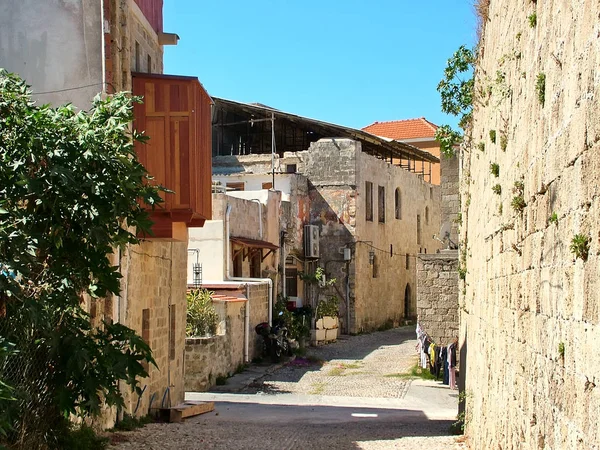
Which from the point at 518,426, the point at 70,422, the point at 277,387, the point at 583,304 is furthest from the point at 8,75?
the point at 277,387

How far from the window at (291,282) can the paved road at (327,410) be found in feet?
11.9

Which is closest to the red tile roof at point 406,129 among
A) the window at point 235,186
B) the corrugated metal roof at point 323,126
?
the corrugated metal roof at point 323,126

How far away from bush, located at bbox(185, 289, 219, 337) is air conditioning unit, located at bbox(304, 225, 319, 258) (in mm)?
10722

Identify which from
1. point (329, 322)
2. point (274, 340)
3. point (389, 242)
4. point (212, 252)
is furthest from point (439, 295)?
point (389, 242)

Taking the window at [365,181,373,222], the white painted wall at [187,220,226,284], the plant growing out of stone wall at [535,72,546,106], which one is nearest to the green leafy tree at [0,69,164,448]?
the plant growing out of stone wall at [535,72,546,106]

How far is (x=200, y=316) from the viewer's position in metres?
18.0

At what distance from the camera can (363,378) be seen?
1991 centimetres

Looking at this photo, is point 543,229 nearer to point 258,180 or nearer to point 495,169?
point 495,169

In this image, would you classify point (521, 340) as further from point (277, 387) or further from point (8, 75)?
point (277, 387)

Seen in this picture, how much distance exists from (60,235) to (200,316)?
10764 millimetres

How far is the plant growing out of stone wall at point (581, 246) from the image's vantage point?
3312 mm

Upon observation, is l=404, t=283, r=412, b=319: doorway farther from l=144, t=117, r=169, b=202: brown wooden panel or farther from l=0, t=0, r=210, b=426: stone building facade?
l=144, t=117, r=169, b=202: brown wooden panel

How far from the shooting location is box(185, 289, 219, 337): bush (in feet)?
59.0

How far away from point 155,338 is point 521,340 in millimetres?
8561
